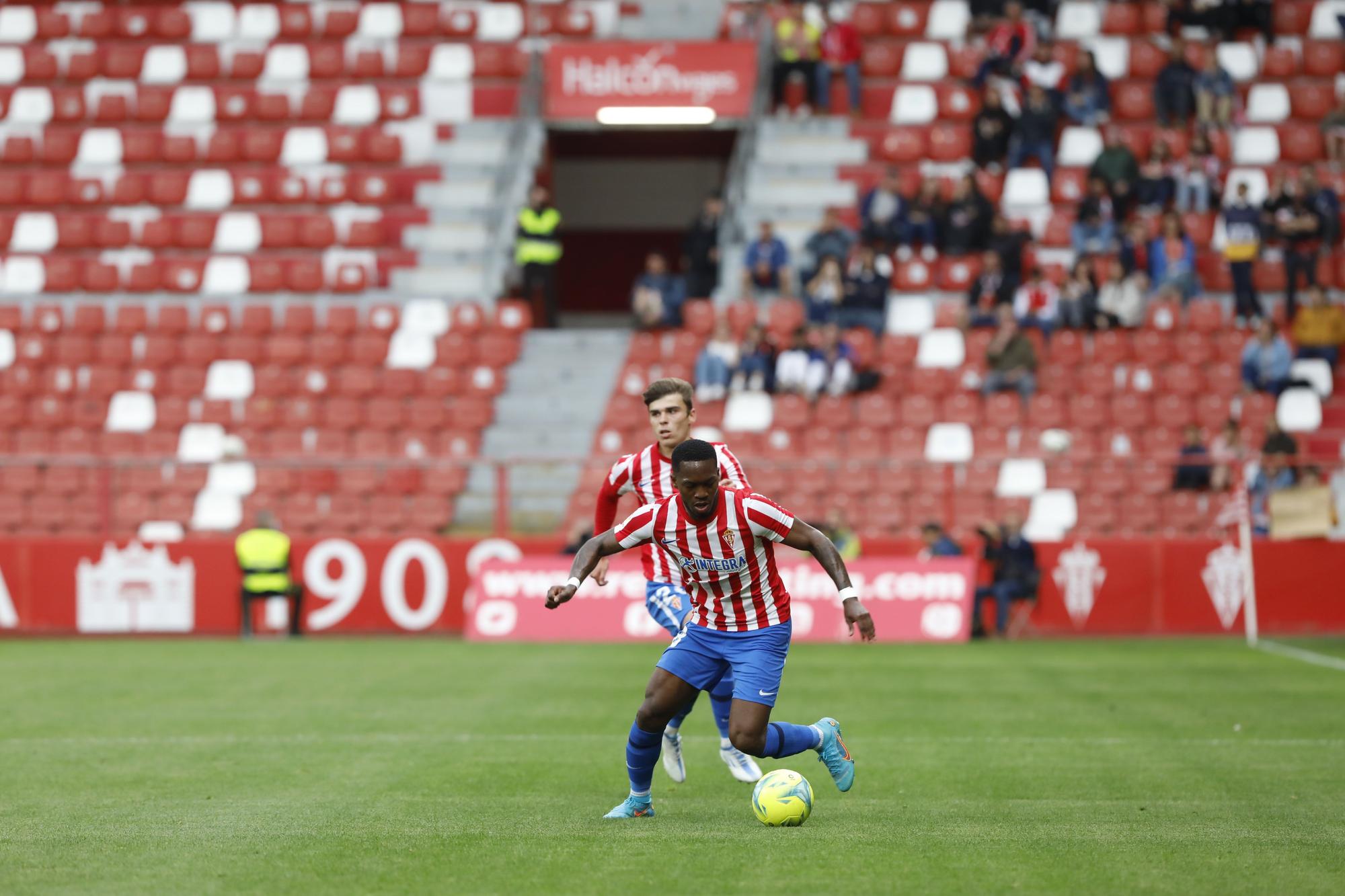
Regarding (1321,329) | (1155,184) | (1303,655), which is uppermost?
(1155,184)

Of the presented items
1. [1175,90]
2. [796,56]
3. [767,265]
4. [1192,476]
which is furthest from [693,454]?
[1175,90]

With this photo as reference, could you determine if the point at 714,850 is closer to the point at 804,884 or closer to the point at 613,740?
the point at 804,884

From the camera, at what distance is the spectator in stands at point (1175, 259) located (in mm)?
26219

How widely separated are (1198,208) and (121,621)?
678 inches

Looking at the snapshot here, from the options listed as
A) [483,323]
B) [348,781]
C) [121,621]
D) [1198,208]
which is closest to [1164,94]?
[1198,208]

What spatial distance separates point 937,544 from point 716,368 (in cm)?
475

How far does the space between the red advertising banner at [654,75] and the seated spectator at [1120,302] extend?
783cm

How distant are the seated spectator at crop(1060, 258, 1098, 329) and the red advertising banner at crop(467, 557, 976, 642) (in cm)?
602

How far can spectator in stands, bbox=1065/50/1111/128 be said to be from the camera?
29000mm

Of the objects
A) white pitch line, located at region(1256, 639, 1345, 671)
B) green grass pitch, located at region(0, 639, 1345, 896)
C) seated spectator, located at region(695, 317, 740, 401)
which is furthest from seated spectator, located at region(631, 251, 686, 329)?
green grass pitch, located at region(0, 639, 1345, 896)

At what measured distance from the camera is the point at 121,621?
73.8 feet

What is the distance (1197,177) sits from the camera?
90.9ft

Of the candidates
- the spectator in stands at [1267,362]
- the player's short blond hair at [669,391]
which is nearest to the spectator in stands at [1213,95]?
the spectator in stands at [1267,362]

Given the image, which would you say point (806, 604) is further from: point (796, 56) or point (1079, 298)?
point (796, 56)
